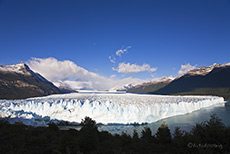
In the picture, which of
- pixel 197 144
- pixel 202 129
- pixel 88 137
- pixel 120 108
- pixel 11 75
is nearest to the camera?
pixel 197 144

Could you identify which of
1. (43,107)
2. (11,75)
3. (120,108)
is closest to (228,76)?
(120,108)

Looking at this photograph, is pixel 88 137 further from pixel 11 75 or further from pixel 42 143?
pixel 11 75

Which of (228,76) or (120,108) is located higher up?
(228,76)

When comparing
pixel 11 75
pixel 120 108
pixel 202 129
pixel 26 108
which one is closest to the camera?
pixel 202 129

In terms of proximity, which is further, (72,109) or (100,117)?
(72,109)

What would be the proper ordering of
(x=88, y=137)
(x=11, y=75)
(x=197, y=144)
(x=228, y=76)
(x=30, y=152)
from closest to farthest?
(x=197, y=144)
(x=30, y=152)
(x=88, y=137)
(x=11, y=75)
(x=228, y=76)

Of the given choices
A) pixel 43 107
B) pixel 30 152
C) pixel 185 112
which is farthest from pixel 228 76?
pixel 30 152

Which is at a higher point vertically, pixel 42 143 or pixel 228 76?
pixel 228 76

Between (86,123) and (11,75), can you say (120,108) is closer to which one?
(86,123)

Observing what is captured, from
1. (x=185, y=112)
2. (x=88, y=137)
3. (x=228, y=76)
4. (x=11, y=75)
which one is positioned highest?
(x=11, y=75)
